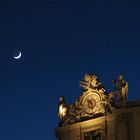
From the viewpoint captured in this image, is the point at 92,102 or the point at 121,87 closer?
the point at 121,87

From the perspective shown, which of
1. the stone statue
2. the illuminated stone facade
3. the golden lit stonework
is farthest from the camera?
the golden lit stonework

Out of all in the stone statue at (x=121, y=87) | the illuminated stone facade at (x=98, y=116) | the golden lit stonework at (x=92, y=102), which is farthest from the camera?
the golden lit stonework at (x=92, y=102)

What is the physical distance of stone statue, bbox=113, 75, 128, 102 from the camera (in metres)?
59.8

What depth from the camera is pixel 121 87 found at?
60156 millimetres

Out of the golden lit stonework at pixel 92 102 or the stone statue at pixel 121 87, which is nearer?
the stone statue at pixel 121 87

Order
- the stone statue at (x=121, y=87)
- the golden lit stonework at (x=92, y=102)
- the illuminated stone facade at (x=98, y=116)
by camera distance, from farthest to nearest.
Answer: the golden lit stonework at (x=92, y=102)
the stone statue at (x=121, y=87)
the illuminated stone facade at (x=98, y=116)

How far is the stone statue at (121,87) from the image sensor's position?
59781mm

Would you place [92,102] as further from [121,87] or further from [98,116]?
[121,87]

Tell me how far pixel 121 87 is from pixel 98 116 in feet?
11.0

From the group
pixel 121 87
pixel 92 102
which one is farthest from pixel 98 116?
pixel 121 87

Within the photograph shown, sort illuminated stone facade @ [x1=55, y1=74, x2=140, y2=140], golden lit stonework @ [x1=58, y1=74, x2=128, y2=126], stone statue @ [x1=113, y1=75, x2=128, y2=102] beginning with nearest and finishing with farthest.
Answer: illuminated stone facade @ [x1=55, y1=74, x2=140, y2=140] → stone statue @ [x1=113, y1=75, x2=128, y2=102] → golden lit stonework @ [x1=58, y1=74, x2=128, y2=126]

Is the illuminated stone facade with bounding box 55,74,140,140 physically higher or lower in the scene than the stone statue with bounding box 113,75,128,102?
lower

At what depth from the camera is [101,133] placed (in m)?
60.7

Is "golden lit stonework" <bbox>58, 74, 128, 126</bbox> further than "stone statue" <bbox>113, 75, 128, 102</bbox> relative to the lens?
Yes
